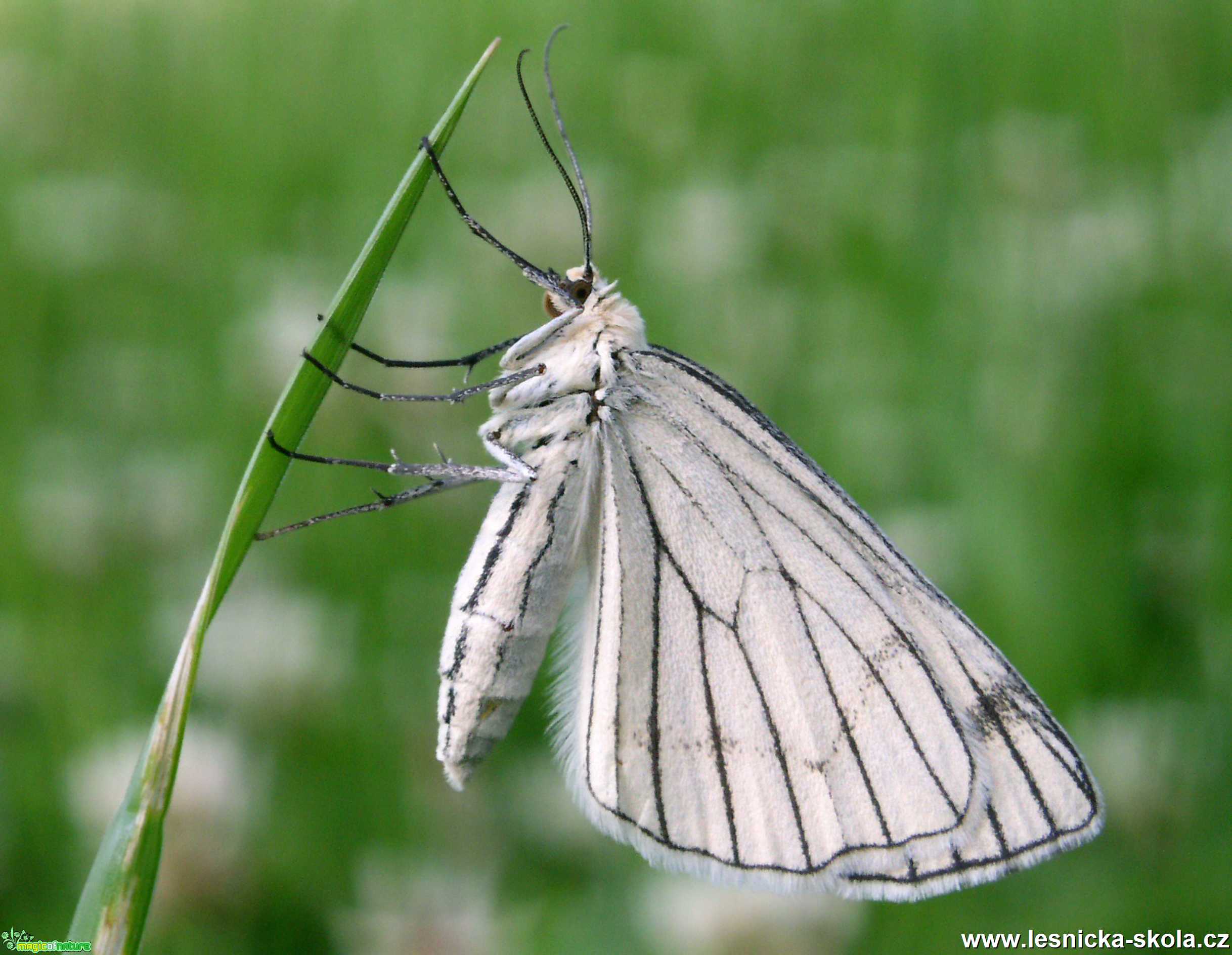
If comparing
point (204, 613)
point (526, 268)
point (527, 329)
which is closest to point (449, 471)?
point (526, 268)

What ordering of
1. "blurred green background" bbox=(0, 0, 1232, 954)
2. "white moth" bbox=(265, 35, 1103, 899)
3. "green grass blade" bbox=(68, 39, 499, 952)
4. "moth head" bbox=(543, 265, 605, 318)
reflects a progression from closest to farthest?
1. "green grass blade" bbox=(68, 39, 499, 952)
2. "white moth" bbox=(265, 35, 1103, 899)
3. "moth head" bbox=(543, 265, 605, 318)
4. "blurred green background" bbox=(0, 0, 1232, 954)

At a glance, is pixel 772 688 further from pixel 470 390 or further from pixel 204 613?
pixel 204 613

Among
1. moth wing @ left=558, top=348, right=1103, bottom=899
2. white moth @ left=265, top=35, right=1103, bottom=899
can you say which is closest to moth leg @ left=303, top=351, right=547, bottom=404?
white moth @ left=265, top=35, right=1103, bottom=899

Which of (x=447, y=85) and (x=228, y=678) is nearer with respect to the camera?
(x=228, y=678)

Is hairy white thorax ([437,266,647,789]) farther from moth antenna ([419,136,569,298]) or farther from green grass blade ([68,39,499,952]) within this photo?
green grass blade ([68,39,499,952])

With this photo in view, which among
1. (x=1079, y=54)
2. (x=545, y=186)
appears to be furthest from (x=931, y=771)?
(x=1079, y=54)

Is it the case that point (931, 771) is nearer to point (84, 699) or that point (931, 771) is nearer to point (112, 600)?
point (84, 699)
